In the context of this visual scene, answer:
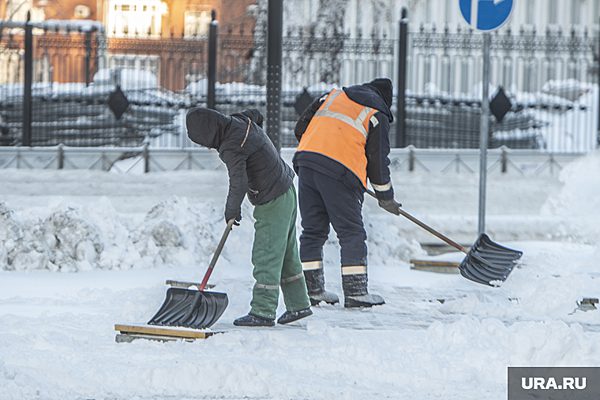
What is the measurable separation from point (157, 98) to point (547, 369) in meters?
15.0

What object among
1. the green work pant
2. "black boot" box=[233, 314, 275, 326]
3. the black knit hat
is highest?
the black knit hat

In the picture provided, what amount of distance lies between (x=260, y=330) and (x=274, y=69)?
3.69 m

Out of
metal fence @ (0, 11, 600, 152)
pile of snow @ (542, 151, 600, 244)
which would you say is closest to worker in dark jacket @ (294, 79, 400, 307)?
pile of snow @ (542, 151, 600, 244)

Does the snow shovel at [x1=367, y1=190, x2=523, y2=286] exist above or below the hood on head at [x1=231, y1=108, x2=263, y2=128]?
Result: below

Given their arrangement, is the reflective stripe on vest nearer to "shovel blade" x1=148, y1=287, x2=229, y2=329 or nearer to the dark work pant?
the dark work pant

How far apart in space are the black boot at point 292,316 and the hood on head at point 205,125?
1.17 metres

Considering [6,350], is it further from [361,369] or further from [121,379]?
[361,369]

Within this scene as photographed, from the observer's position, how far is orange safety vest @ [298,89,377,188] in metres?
7.75

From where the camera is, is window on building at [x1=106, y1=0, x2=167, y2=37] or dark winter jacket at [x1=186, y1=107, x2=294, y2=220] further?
window on building at [x1=106, y1=0, x2=167, y2=37]

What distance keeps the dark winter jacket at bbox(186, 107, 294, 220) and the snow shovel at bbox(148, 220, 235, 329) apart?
256 mm

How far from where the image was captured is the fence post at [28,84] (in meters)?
18.0

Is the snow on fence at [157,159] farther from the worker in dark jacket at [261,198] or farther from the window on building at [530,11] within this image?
the window on building at [530,11]

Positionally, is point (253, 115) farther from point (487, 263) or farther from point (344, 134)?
point (487, 263)

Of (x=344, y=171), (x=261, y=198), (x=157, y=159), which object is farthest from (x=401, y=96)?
(x=261, y=198)
